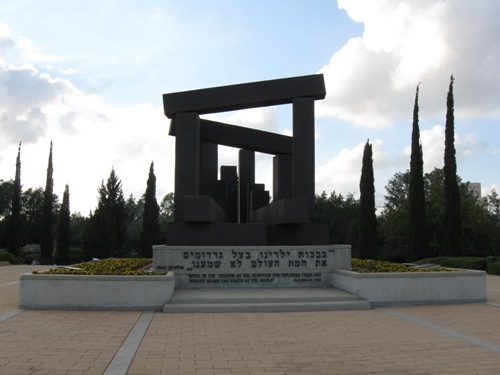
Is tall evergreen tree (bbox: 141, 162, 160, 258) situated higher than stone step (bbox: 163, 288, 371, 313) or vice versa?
tall evergreen tree (bbox: 141, 162, 160, 258)

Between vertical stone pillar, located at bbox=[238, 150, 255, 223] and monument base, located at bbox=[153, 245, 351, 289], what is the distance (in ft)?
23.6

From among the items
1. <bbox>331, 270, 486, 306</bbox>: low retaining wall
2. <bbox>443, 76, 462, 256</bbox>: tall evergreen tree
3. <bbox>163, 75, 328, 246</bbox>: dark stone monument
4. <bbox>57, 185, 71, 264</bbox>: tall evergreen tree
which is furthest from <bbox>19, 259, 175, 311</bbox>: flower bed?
<bbox>57, 185, 71, 264</bbox>: tall evergreen tree

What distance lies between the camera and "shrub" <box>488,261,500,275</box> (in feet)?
74.8

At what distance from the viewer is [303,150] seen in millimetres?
14477

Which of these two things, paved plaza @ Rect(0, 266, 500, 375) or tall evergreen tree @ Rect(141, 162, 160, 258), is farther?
tall evergreen tree @ Rect(141, 162, 160, 258)

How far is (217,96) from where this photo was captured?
48.4 feet

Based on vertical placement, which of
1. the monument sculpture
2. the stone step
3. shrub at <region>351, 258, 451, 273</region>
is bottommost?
the stone step

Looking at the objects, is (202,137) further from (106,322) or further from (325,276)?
(106,322)

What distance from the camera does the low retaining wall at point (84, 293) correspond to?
10383 millimetres

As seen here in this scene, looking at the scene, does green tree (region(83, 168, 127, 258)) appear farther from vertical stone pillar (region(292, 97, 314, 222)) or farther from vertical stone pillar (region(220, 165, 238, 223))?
vertical stone pillar (region(292, 97, 314, 222))

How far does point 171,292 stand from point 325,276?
4543 mm

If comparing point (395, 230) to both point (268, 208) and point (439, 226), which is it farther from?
point (268, 208)

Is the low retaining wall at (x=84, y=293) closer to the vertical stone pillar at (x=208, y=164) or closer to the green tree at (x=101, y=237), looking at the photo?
the vertical stone pillar at (x=208, y=164)

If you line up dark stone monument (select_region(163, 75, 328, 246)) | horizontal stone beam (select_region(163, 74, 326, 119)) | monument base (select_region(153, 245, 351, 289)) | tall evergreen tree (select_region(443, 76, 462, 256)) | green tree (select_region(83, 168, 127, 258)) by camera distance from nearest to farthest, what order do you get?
monument base (select_region(153, 245, 351, 289)) < dark stone monument (select_region(163, 75, 328, 246)) < horizontal stone beam (select_region(163, 74, 326, 119)) < tall evergreen tree (select_region(443, 76, 462, 256)) < green tree (select_region(83, 168, 127, 258))
